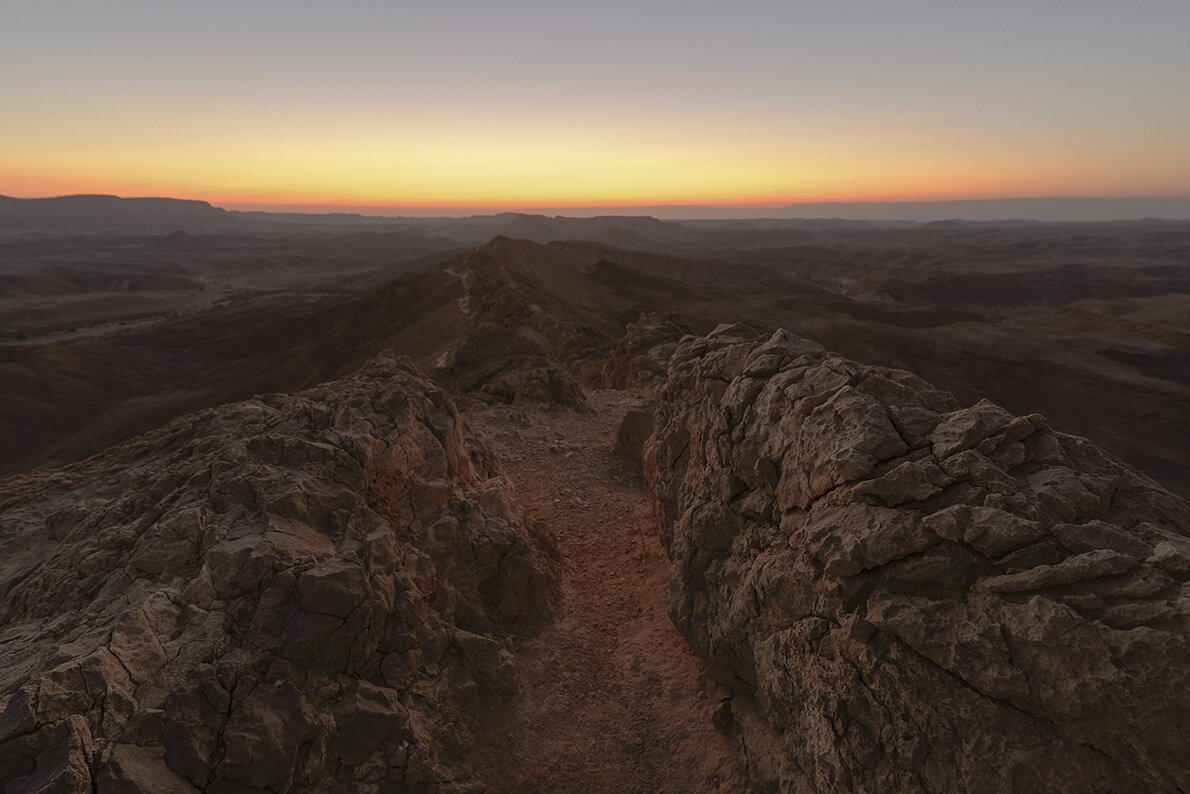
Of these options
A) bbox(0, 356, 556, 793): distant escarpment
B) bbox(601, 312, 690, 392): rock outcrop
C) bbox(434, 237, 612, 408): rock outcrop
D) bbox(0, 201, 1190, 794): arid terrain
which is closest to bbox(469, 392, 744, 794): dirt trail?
bbox(0, 201, 1190, 794): arid terrain

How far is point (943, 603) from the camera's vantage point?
5473mm

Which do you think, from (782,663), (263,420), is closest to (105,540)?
(263,420)

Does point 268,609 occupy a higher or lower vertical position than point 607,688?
higher

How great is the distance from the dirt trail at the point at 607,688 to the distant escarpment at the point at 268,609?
2.03 ft

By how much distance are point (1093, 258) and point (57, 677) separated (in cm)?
16210

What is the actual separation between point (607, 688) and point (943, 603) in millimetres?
5828

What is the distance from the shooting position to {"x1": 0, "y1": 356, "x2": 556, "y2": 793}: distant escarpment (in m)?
5.28

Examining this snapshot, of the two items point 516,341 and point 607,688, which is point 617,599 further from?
point 516,341

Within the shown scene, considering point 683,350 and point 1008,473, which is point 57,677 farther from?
point 683,350

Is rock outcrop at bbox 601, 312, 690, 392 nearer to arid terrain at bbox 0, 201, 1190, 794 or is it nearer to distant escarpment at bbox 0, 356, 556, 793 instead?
arid terrain at bbox 0, 201, 1190, 794

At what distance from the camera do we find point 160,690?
5574 mm

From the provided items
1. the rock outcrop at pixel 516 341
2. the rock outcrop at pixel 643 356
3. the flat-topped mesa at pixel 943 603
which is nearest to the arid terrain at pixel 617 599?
the flat-topped mesa at pixel 943 603

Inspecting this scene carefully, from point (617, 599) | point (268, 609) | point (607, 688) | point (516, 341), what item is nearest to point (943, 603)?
point (607, 688)

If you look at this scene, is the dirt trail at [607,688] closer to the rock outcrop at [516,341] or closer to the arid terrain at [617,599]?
the arid terrain at [617,599]
